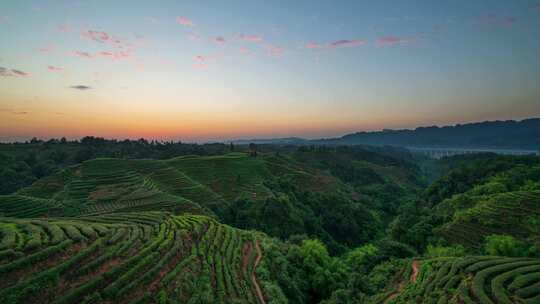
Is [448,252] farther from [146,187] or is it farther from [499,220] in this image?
[146,187]

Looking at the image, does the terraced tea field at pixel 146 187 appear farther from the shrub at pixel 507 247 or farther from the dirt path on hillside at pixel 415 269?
the shrub at pixel 507 247

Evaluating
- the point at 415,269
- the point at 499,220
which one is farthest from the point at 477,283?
the point at 499,220

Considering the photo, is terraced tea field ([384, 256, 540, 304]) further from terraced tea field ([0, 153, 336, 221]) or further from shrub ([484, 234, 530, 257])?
terraced tea field ([0, 153, 336, 221])

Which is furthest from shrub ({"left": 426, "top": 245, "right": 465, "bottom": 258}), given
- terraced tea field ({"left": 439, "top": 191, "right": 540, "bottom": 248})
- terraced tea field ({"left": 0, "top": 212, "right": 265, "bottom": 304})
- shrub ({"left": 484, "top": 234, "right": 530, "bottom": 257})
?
terraced tea field ({"left": 0, "top": 212, "right": 265, "bottom": 304})

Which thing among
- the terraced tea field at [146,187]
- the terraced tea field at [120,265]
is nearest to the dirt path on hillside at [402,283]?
the terraced tea field at [120,265]

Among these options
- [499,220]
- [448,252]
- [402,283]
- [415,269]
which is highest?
[499,220]

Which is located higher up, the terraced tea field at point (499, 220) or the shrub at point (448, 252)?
the terraced tea field at point (499, 220)
